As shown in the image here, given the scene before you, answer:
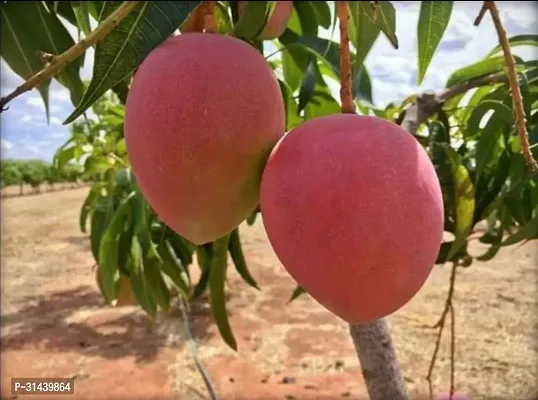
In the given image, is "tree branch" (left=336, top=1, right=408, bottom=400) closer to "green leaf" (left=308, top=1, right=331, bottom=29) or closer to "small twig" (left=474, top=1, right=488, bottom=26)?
"green leaf" (left=308, top=1, right=331, bottom=29)

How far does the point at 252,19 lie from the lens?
0.45m

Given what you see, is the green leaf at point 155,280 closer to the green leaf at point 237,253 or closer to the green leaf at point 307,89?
the green leaf at point 237,253

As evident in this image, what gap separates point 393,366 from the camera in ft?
2.39

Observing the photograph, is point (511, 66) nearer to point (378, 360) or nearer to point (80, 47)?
point (80, 47)

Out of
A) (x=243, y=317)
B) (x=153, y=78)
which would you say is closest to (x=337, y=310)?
(x=153, y=78)

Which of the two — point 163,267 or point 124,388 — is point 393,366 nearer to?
point 163,267

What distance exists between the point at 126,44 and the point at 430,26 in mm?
145

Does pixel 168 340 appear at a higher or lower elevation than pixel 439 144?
lower

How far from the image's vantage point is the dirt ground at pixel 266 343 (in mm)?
2396

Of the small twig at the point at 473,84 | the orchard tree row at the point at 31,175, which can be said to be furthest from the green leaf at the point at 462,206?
the orchard tree row at the point at 31,175

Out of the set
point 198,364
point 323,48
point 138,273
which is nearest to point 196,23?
point 323,48

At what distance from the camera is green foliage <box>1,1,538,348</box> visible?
0.95ft

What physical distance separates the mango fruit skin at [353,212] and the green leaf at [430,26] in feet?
0.15

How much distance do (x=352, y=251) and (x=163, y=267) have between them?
98 cm
